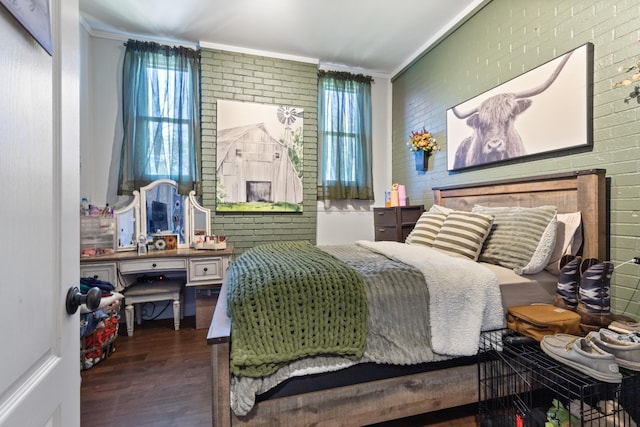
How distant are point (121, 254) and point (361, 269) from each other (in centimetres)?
223

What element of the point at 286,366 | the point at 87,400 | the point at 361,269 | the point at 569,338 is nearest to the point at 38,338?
the point at 286,366

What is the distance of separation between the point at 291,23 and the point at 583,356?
3.25m

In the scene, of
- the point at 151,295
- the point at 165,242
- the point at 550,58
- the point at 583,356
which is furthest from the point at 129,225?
the point at 550,58

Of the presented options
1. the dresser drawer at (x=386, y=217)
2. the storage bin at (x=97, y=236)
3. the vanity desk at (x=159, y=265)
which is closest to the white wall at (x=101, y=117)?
the storage bin at (x=97, y=236)

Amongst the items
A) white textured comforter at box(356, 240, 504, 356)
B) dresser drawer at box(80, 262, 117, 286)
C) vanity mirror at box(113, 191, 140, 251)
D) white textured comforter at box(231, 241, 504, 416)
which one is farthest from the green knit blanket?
vanity mirror at box(113, 191, 140, 251)

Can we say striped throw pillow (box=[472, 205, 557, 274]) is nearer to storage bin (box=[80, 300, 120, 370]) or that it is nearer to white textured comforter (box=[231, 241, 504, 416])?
white textured comforter (box=[231, 241, 504, 416])

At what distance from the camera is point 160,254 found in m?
2.59

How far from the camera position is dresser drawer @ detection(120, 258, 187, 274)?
2.47m

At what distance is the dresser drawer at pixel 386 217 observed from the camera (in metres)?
3.13

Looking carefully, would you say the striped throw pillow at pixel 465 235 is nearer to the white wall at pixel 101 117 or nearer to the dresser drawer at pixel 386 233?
the dresser drawer at pixel 386 233

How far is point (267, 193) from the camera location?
3.38 metres

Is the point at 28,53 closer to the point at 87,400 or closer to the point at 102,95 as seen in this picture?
the point at 87,400

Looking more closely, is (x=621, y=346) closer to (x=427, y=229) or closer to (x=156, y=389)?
(x=427, y=229)

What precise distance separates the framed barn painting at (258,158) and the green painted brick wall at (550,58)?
153cm
